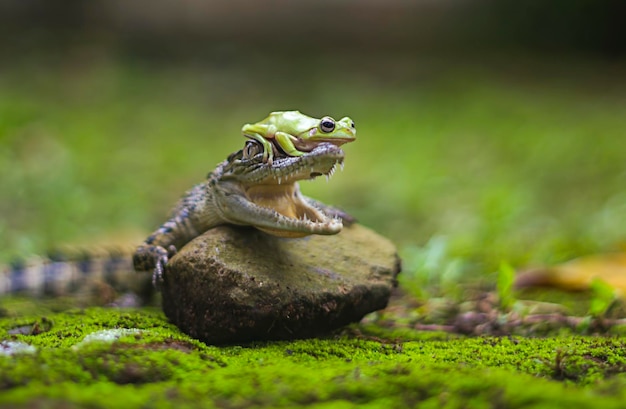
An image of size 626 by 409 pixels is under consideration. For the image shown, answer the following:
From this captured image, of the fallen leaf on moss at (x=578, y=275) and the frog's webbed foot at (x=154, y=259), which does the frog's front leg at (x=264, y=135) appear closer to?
the frog's webbed foot at (x=154, y=259)

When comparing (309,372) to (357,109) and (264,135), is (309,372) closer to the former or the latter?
(264,135)

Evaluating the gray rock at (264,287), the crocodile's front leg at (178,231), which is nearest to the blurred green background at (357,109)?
the gray rock at (264,287)

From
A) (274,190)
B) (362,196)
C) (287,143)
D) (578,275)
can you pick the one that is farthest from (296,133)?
(362,196)

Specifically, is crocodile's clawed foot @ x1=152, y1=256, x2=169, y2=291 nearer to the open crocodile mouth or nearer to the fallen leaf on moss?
the open crocodile mouth

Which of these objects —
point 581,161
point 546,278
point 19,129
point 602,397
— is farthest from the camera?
point 19,129

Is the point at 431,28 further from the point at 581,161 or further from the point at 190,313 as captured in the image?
the point at 190,313

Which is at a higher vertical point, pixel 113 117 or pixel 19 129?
pixel 113 117

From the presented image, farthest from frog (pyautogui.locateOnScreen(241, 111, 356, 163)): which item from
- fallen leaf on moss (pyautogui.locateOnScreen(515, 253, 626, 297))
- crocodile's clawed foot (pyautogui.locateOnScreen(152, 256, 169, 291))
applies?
fallen leaf on moss (pyautogui.locateOnScreen(515, 253, 626, 297))

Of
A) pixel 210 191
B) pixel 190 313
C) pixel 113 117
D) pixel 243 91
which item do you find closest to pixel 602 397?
pixel 190 313
